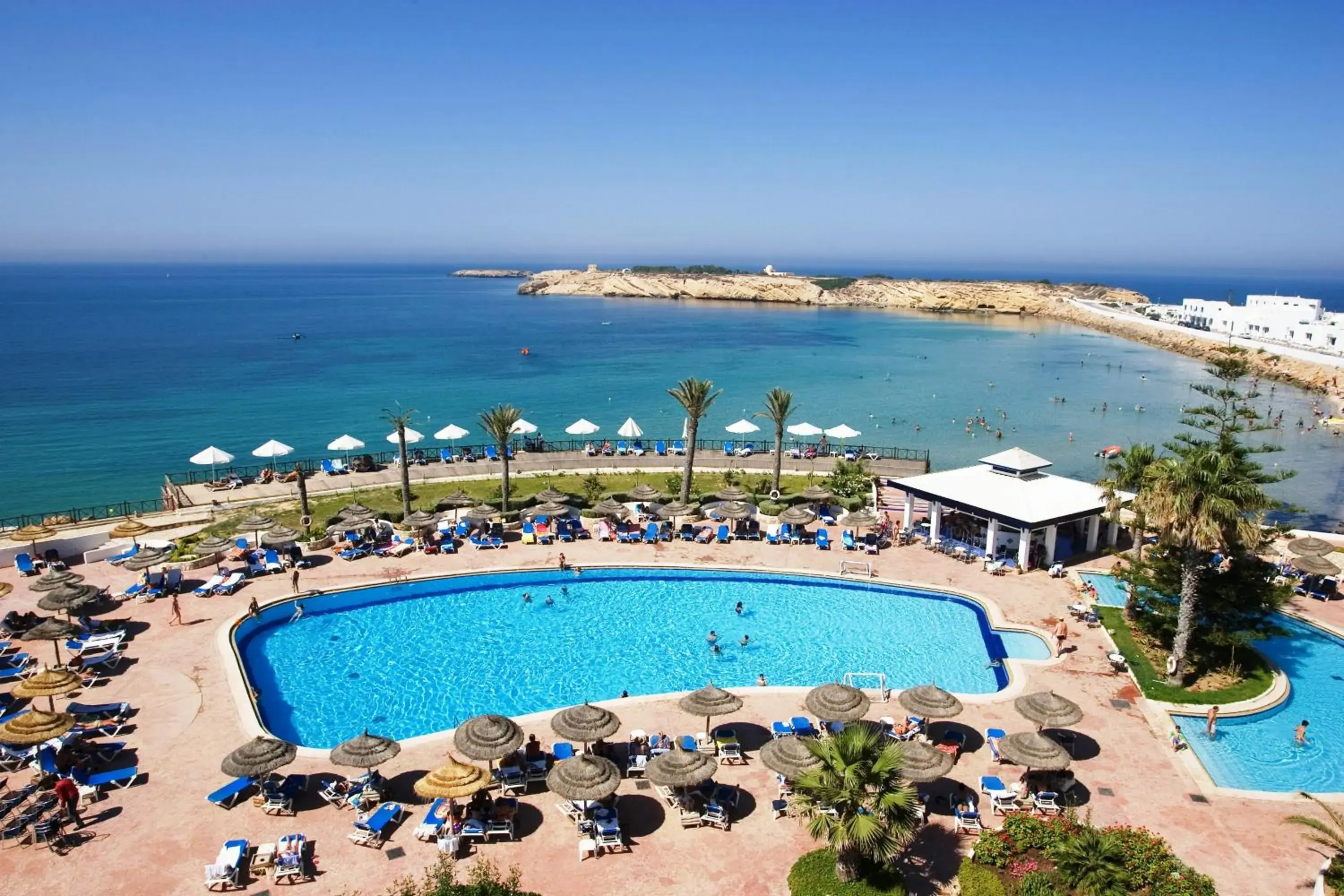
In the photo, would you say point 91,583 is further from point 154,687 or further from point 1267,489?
point 1267,489

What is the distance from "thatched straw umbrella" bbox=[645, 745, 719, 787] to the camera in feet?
44.4

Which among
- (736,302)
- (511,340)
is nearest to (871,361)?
(511,340)

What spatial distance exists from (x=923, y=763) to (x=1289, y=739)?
31.4 feet

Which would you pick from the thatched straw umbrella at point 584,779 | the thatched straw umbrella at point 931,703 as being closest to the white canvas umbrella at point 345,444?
the thatched straw umbrella at point 584,779

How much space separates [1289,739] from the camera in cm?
1717

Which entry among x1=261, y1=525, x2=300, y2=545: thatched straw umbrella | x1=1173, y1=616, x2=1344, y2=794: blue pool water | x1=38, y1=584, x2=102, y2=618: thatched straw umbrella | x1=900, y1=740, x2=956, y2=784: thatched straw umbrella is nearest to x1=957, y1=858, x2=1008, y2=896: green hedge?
x1=900, y1=740, x2=956, y2=784: thatched straw umbrella

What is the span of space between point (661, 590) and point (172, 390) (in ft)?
217

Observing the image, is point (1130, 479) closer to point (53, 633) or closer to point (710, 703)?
point (710, 703)

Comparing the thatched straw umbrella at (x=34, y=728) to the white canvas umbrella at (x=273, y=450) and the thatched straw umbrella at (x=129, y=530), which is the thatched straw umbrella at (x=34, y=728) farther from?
the white canvas umbrella at (x=273, y=450)

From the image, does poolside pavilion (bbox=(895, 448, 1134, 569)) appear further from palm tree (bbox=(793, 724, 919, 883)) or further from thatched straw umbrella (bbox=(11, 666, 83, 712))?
thatched straw umbrella (bbox=(11, 666, 83, 712))

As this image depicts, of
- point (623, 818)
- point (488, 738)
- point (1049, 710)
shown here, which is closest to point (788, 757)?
point (623, 818)

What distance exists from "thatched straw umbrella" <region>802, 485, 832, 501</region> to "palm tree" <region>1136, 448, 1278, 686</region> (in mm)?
14398

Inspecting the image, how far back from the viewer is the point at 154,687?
1839cm

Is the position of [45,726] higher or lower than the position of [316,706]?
higher
